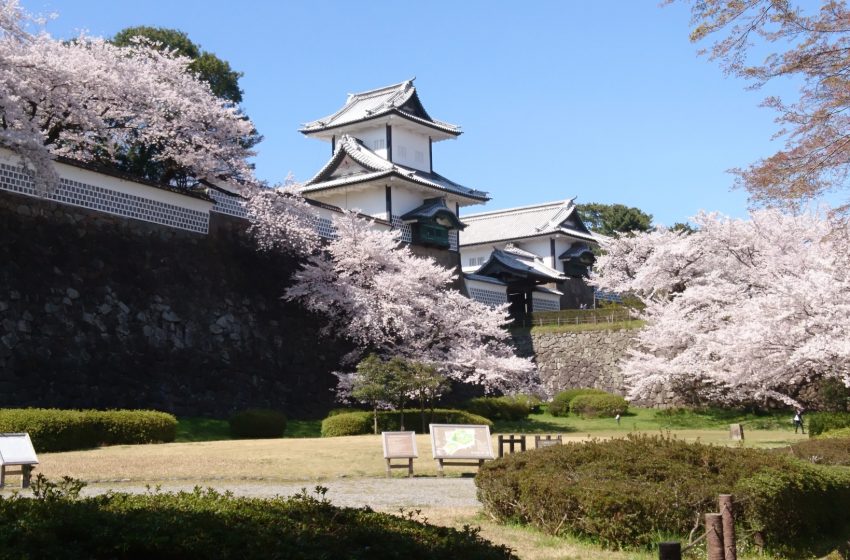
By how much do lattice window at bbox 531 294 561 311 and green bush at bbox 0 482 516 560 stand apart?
42403mm

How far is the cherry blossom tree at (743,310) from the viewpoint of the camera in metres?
28.8

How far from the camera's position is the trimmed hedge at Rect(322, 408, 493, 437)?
86.6 ft

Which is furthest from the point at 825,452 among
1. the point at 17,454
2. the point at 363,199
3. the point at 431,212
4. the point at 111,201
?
the point at 363,199

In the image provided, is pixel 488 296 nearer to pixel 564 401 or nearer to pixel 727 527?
pixel 564 401

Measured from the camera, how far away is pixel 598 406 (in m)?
35.8

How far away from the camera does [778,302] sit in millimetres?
29531

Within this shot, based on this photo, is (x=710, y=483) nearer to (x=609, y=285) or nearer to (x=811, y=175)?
(x=811, y=175)

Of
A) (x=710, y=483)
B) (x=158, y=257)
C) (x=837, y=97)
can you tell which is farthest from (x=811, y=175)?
(x=158, y=257)

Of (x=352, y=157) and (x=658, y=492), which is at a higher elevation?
(x=352, y=157)

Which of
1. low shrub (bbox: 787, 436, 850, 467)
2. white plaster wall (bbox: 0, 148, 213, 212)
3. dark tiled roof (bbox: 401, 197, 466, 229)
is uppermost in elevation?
dark tiled roof (bbox: 401, 197, 466, 229)

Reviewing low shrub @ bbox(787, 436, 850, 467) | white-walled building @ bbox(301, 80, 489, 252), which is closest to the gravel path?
low shrub @ bbox(787, 436, 850, 467)

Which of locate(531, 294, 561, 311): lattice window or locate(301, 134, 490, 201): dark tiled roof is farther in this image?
locate(531, 294, 561, 311): lattice window

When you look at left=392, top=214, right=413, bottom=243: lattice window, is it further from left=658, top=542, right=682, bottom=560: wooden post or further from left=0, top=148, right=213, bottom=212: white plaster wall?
left=658, top=542, right=682, bottom=560: wooden post

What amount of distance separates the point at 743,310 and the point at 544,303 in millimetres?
17130
